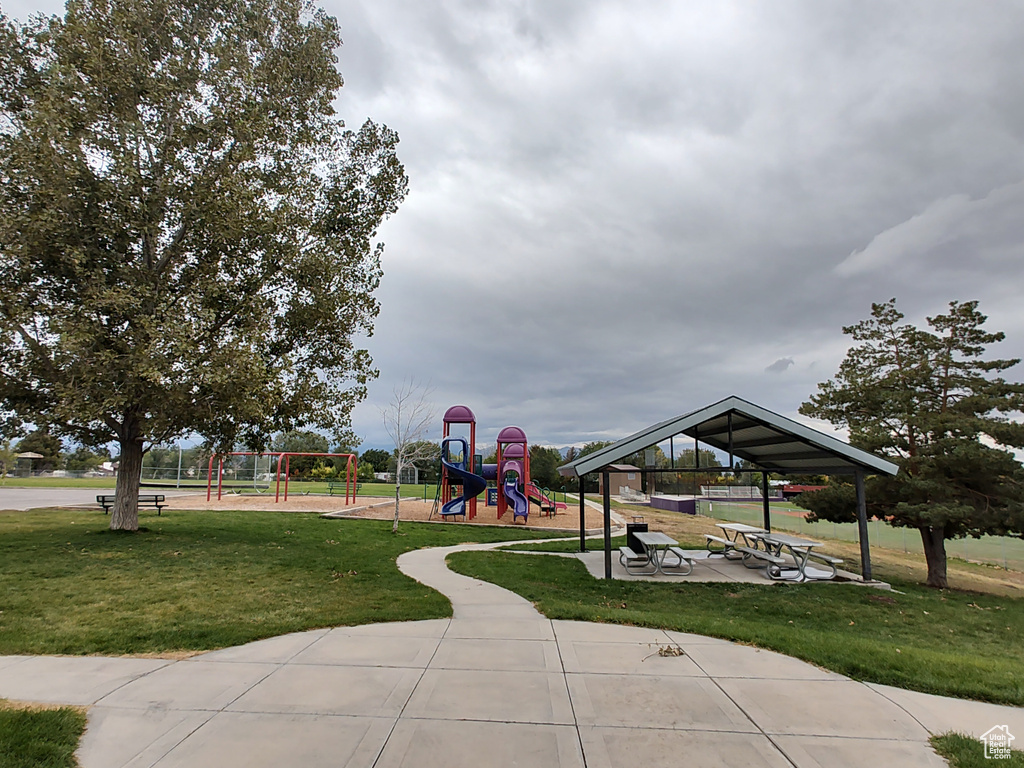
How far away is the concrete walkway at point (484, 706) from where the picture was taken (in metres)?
3.38

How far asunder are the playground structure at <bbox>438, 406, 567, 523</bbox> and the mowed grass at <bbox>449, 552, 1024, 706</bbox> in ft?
34.6

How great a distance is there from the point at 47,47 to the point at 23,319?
21.1 ft

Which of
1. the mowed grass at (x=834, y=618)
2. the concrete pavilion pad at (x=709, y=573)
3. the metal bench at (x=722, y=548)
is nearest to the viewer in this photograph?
the mowed grass at (x=834, y=618)

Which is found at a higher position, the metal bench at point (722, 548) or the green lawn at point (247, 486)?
the metal bench at point (722, 548)

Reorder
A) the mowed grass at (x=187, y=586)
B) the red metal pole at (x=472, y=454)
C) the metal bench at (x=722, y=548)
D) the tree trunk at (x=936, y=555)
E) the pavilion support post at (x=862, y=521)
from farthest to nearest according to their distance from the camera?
the red metal pole at (x=472, y=454), the metal bench at (x=722, y=548), the tree trunk at (x=936, y=555), the pavilion support post at (x=862, y=521), the mowed grass at (x=187, y=586)

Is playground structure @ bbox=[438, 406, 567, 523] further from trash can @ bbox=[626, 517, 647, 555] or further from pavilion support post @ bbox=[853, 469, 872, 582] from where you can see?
pavilion support post @ bbox=[853, 469, 872, 582]

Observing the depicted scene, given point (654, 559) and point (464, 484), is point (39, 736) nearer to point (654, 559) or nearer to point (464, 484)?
point (654, 559)

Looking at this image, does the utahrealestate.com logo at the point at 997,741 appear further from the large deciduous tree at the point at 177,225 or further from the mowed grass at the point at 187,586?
the large deciduous tree at the point at 177,225

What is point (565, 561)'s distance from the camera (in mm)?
12469

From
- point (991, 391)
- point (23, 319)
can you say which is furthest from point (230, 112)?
point (991, 391)

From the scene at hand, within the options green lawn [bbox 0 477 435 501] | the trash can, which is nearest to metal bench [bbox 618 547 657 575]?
the trash can

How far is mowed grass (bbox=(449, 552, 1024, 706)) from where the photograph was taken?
4984 millimetres

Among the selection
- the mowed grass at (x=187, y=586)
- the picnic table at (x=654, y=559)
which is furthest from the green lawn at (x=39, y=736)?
the picnic table at (x=654, y=559)

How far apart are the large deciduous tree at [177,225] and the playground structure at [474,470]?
9.76 meters
